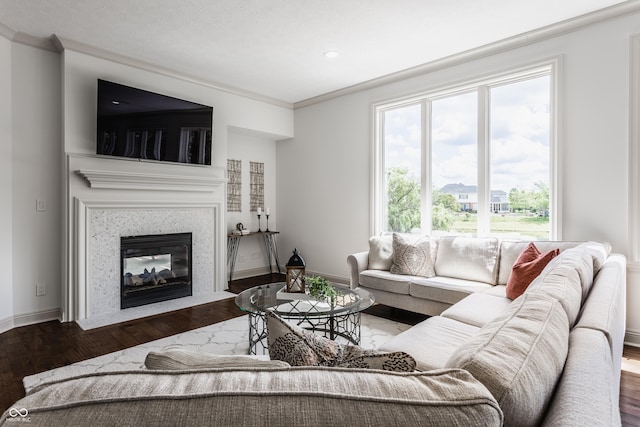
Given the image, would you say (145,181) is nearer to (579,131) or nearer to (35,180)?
(35,180)

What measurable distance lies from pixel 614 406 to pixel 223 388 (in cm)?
76

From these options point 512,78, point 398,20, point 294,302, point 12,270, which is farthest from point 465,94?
point 12,270

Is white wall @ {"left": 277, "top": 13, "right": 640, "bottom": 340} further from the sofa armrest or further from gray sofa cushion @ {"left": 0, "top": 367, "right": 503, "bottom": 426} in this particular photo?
gray sofa cushion @ {"left": 0, "top": 367, "right": 503, "bottom": 426}

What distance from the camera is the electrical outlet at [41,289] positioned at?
11.2 ft

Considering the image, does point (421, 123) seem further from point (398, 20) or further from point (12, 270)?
point (12, 270)

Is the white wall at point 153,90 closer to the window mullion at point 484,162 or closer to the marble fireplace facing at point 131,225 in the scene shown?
the marble fireplace facing at point 131,225

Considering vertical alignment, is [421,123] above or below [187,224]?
above

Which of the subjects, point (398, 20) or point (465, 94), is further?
point (465, 94)

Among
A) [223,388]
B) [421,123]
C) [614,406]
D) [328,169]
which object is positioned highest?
[421,123]

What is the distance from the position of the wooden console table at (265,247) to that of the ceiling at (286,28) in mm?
2357

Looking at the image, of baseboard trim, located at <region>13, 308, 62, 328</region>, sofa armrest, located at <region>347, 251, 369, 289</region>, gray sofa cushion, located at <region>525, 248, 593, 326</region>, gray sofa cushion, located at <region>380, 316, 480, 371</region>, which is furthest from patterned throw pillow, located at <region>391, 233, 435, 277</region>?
baseboard trim, located at <region>13, 308, 62, 328</region>

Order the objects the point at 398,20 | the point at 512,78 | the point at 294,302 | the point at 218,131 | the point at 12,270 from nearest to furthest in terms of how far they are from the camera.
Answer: the point at 294,302
the point at 398,20
the point at 12,270
the point at 512,78
the point at 218,131

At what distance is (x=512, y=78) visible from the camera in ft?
11.4

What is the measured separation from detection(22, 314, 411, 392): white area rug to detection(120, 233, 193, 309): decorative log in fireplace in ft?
3.66
